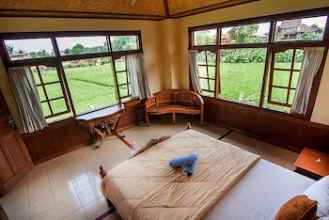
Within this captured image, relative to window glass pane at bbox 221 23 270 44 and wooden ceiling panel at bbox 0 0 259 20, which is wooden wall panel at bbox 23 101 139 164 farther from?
window glass pane at bbox 221 23 270 44

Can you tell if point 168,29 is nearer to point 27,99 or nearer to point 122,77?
point 122,77

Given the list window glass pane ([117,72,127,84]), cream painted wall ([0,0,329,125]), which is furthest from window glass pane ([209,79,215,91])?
window glass pane ([117,72,127,84])

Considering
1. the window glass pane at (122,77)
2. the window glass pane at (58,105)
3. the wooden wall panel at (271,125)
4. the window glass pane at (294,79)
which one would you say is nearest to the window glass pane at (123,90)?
the window glass pane at (122,77)

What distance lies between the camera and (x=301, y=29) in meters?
2.75

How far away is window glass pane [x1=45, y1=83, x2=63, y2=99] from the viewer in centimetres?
344

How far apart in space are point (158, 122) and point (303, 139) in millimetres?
3160

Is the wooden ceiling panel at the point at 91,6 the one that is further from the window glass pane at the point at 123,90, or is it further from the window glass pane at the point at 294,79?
the window glass pane at the point at 294,79

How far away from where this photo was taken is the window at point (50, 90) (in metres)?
3.26

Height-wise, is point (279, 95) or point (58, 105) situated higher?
point (58, 105)

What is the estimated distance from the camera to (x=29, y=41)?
3.04 metres

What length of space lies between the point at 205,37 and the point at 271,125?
7.92 feet

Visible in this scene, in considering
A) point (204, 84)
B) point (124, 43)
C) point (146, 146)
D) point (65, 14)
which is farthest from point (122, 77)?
point (146, 146)

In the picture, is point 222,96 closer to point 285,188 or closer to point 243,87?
point 243,87

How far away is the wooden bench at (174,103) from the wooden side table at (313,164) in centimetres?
216
